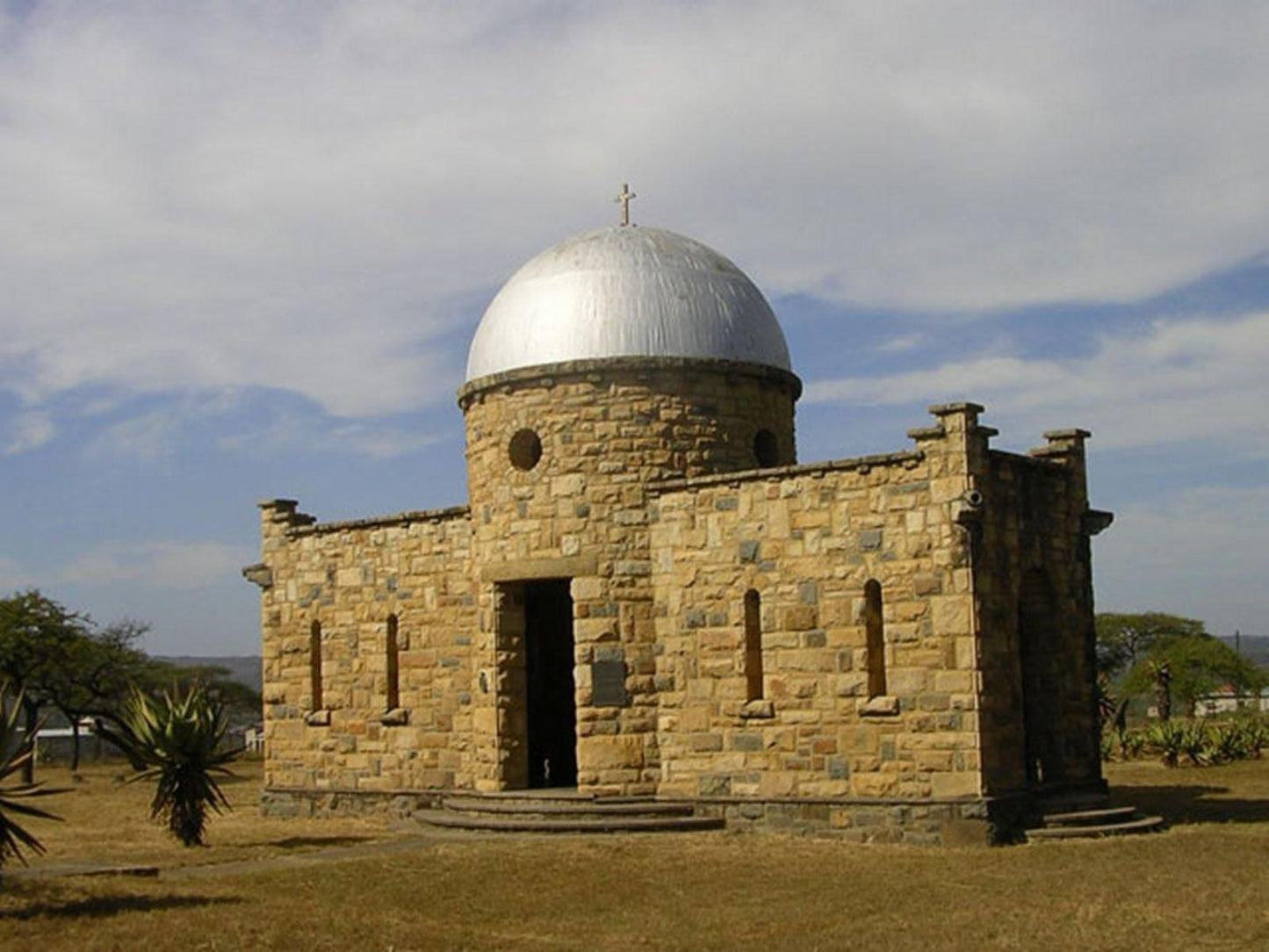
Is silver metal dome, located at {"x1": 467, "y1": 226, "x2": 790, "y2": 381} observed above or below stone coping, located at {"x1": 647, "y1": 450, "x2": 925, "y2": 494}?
above

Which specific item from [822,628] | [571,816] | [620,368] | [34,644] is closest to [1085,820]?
[822,628]

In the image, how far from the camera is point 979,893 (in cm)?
1330

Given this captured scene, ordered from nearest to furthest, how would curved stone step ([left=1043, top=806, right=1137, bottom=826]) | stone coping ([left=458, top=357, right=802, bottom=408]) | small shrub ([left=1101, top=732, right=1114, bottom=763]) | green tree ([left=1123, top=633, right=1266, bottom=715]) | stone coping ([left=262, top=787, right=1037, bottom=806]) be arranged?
1. stone coping ([left=262, top=787, right=1037, bottom=806])
2. curved stone step ([left=1043, top=806, right=1137, bottom=826])
3. stone coping ([left=458, top=357, right=802, bottom=408])
4. small shrub ([left=1101, top=732, right=1114, bottom=763])
5. green tree ([left=1123, top=633, right=1266, bottom=715])

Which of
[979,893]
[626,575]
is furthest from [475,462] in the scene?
[979,893]

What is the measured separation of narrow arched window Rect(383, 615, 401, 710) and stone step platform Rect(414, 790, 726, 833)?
8.96 feet

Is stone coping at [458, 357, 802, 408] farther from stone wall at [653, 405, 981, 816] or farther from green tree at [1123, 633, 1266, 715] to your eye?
green tree at [1123, 633, 1266, 715]

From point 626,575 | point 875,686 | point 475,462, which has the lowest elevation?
point 875,686

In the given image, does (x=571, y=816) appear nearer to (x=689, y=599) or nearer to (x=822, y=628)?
(x=689, y=599)

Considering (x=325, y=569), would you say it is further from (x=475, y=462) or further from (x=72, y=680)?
(x=72, y=680)

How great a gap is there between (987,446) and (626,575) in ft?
15.1

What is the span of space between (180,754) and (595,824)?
4.79 m

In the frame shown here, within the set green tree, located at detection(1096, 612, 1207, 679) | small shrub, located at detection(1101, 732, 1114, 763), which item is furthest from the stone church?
green tree, located at detection(1096, 612, 1207, 679)

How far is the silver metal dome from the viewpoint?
64.3 feet

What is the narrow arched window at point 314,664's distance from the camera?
74.9ft
